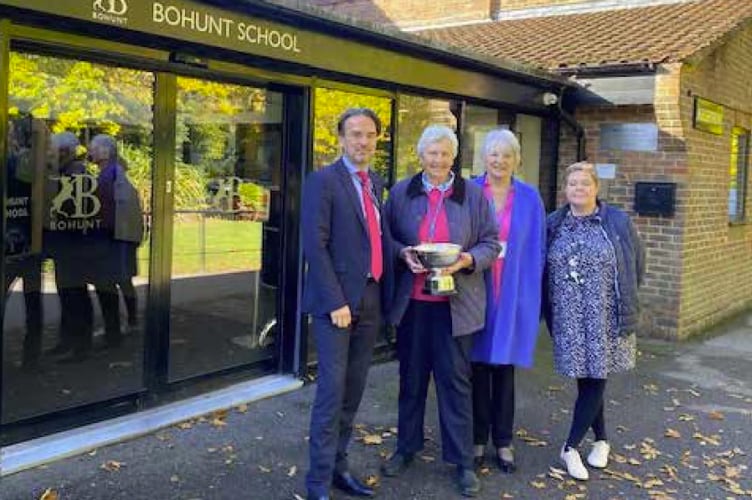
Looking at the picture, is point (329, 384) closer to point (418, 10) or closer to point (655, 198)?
point (655, 198)

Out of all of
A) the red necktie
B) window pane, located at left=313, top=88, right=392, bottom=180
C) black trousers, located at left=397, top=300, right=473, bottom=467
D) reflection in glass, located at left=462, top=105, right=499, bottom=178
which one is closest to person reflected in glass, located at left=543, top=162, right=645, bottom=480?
black trousers, located at left=397, top=300, right=473, bottom=467

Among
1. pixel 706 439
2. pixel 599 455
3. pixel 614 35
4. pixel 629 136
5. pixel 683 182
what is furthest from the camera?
pixel 614 35

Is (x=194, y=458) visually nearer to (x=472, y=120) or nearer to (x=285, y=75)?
(x=285, y=75)

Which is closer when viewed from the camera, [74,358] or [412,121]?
[74,358]

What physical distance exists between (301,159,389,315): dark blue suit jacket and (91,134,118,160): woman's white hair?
5.44 feet

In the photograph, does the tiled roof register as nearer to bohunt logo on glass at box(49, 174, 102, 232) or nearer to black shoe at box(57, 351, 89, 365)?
bohunt logo on glass at box(49, 174, 102, 232)

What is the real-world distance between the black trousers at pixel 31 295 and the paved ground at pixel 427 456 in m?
0.80

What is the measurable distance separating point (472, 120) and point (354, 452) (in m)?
4.47

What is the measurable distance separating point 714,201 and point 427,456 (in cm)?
610

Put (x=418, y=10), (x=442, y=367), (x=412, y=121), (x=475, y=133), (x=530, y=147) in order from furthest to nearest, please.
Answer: (x=418, y=10) < (x=530, y=147) < (x=475, y=133) < (x=412, y=121) < (x=442, y=367)

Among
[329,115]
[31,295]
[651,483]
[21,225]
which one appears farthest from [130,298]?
[651,483]

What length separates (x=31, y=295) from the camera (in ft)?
15.3

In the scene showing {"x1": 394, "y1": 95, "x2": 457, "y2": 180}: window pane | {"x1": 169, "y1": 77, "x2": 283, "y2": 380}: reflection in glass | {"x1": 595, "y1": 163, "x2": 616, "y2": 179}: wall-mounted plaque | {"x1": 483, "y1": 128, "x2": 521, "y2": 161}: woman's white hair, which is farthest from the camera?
{"x1": 595, "y1": 163, "x2": 616, "y2": 179}: wall-mounted plaque

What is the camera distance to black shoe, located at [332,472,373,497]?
13.2 feet
